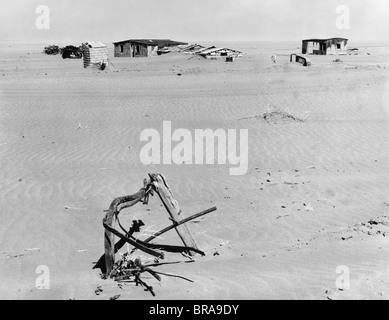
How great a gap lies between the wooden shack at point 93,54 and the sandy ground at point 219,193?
47.2 feet

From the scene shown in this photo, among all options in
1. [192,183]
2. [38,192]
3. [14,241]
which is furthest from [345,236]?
[38,192]

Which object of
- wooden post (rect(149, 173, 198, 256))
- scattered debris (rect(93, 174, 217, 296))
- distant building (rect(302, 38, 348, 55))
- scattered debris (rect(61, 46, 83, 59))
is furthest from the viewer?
distant building (rect(302, 38, 348, 55))

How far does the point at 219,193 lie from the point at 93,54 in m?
26.0

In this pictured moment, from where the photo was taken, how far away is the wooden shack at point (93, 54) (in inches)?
1254

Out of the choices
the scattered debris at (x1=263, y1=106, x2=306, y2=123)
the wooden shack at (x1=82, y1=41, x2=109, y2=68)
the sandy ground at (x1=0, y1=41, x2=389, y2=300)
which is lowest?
the sandy ground at (x1=0, y1=41, x2=389, y2=300)

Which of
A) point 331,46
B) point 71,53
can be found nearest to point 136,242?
point 71,53

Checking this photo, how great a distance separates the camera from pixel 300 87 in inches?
803

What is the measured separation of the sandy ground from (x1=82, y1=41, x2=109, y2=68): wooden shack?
14401 millimetres

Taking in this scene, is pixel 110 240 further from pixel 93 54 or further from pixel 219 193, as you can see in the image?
pixel 93 54

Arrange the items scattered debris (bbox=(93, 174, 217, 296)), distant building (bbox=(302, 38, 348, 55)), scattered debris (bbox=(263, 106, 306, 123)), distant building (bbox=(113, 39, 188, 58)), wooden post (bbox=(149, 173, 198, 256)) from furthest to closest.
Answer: distant building (bbox=(302, 38, 348, 55)) < distant building (bbox=(113, 39, 188, 58)) < scattered debris (bbox=(263, 106, 306, 123)) < wooden post (bbox=(149, 173, 198, 256)) < scattered debris (bbox=(93, 174, 217, 296))

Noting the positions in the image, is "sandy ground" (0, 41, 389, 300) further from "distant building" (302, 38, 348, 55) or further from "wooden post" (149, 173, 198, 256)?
"distant building" (302, 38, 348, 55)

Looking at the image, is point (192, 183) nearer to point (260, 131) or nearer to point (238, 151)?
point (238, 151)

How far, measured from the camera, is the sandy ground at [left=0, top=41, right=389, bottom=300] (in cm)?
507

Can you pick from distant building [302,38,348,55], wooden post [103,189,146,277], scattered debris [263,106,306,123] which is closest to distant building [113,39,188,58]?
distant building [302,38,348,55]
